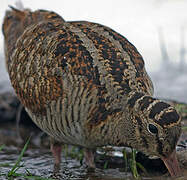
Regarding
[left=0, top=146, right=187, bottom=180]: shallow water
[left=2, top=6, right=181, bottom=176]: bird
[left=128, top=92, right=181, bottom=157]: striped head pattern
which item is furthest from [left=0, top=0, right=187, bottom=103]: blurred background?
[left=128, top=92, right=181, bottom=157]: striped head pattern

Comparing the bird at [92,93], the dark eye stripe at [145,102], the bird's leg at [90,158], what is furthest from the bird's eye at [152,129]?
the bird's leg at [90,158]

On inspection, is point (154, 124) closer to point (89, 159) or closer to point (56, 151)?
point (89, 159)

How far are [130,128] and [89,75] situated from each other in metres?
0.74

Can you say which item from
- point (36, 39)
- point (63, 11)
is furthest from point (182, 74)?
point (36, 39)

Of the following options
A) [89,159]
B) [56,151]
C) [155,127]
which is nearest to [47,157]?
[56,151]

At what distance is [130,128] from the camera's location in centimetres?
474

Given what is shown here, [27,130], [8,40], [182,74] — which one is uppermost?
[8,40]

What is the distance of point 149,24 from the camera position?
10.6m

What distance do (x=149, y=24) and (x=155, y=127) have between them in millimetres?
6528

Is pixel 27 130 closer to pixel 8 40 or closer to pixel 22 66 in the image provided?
pixel 8 40

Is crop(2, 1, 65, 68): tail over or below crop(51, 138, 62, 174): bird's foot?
over

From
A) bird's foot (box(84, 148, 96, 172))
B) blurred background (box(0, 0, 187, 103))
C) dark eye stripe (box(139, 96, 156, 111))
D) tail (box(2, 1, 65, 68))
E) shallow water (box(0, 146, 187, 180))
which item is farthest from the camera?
blurred background (box(0, 0, 187, 103))

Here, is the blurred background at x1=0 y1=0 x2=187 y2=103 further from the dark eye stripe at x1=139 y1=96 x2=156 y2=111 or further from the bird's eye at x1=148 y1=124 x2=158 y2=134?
the bird's eye at x1=148 y1=124 x2=158 y2=134

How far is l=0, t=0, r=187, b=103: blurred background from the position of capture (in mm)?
9359
